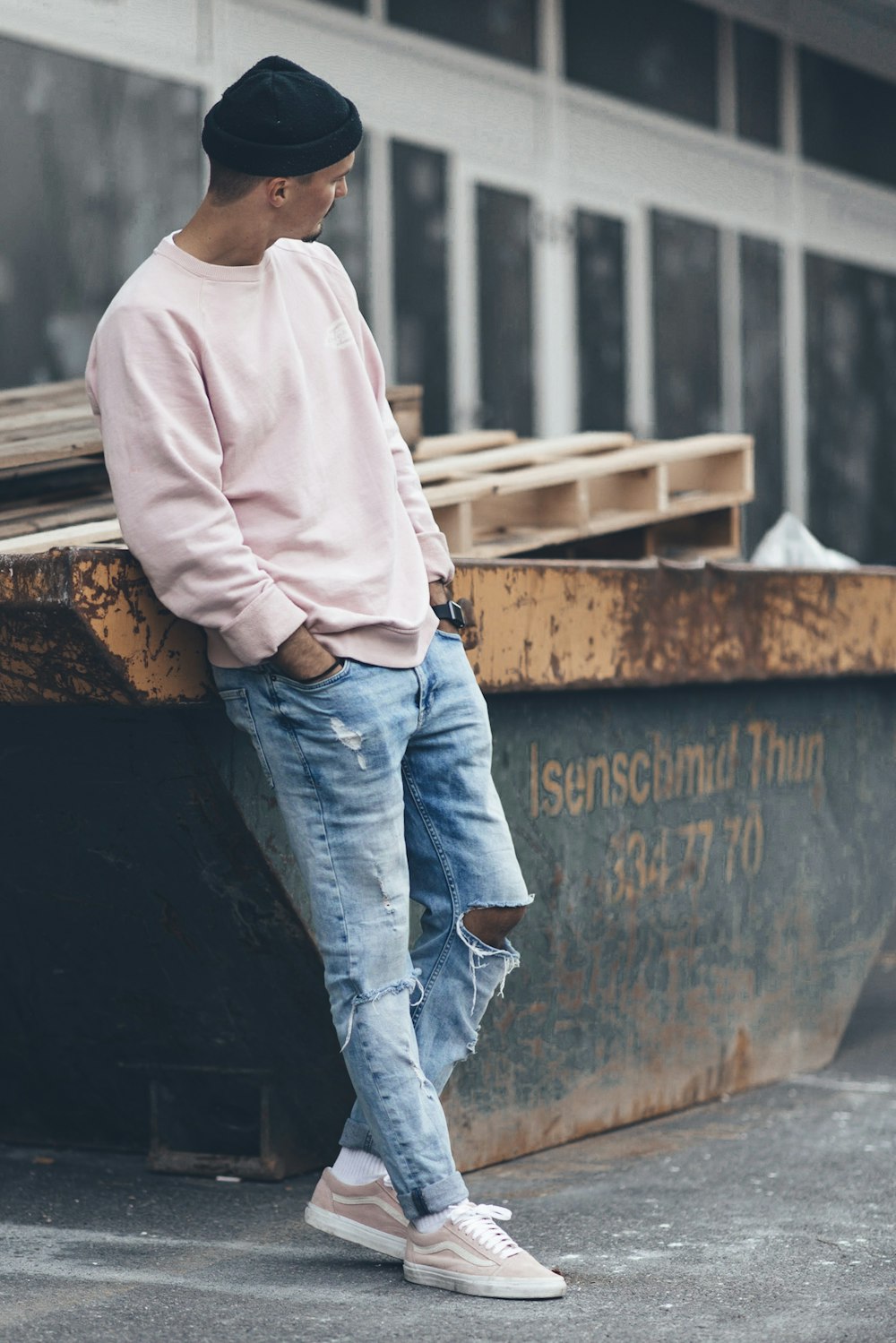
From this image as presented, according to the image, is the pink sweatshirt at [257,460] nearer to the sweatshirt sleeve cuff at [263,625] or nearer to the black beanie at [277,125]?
the sweatshirt sleeve cuff at [263,625]

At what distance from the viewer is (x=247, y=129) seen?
2.89 meters

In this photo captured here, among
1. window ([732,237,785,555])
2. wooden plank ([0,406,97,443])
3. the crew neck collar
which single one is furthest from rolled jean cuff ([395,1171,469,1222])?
window ([732,237,785,555])

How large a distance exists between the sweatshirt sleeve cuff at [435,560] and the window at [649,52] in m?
6.75

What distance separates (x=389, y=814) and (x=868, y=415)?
9797mm

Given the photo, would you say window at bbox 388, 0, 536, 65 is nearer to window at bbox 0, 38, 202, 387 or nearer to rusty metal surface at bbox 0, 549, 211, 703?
window at bbox 0, 38, 202, 387

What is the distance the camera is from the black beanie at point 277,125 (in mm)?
2881

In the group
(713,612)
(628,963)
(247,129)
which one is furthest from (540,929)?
(247,129)

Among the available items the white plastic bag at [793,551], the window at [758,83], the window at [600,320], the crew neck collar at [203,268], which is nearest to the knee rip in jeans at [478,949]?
the crew neck collar at [203,268]

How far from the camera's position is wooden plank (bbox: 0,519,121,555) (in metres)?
3.12

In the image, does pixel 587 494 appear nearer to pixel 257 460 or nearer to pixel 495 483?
pixel 495 483

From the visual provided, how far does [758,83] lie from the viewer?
11.0 m

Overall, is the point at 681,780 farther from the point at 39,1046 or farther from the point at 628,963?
the point at 39,1046

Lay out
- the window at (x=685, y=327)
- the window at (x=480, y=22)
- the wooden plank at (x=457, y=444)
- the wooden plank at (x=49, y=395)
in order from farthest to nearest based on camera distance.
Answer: the window at (x=685, y=327) < the window at (x=480, y=22) < the wooden plank at (x=457, y=444) < the wooden plank at (x=49, y=395)

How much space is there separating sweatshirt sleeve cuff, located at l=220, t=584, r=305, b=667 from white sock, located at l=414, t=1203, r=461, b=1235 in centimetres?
87
